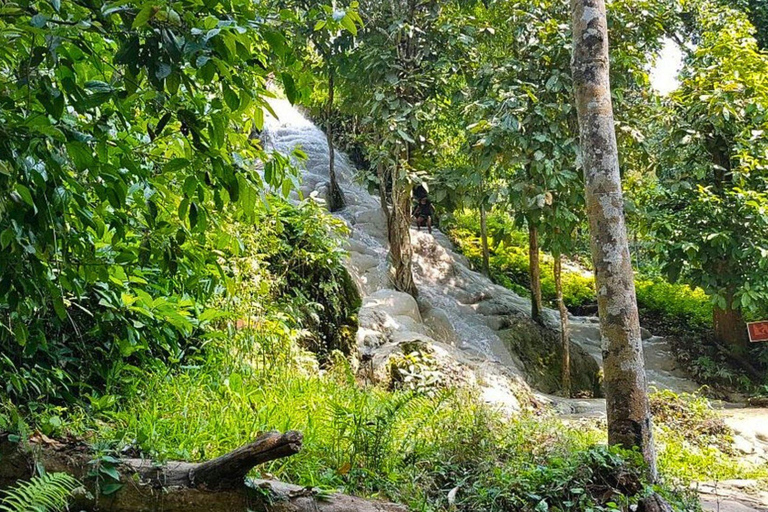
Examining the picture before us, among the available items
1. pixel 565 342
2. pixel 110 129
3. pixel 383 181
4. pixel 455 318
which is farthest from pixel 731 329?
pixel 110 129

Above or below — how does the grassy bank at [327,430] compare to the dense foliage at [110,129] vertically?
below

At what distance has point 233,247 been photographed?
2449mm

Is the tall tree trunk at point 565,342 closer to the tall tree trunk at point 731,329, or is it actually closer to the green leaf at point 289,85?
the tall tree trunk at point 731,329

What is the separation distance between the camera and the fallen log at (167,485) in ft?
7.02

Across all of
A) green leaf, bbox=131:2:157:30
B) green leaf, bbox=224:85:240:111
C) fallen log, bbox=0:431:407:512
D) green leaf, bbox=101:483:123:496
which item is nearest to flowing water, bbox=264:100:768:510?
fallen log, bbox=0:431:407:512

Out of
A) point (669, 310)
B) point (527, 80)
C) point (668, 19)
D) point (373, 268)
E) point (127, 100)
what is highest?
point (668, 19)

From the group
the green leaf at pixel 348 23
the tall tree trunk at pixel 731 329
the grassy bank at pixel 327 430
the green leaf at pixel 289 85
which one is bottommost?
the tall tree trunk at pixel 731 329

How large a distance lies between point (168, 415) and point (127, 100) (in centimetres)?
185

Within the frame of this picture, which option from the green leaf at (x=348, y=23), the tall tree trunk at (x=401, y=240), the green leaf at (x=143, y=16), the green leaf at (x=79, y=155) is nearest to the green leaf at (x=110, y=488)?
the green leaf at (x=79, y=155)

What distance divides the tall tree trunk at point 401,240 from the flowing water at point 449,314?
274 millimetres

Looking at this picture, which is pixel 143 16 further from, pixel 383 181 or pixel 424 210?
pixel 424 210

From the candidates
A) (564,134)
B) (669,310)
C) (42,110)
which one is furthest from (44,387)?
(669,310)

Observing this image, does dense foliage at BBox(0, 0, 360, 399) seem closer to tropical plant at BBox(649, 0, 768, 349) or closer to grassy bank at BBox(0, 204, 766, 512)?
grassy bank at BBox(0, 204, 766, 512)

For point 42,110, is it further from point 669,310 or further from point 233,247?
point 669,310
